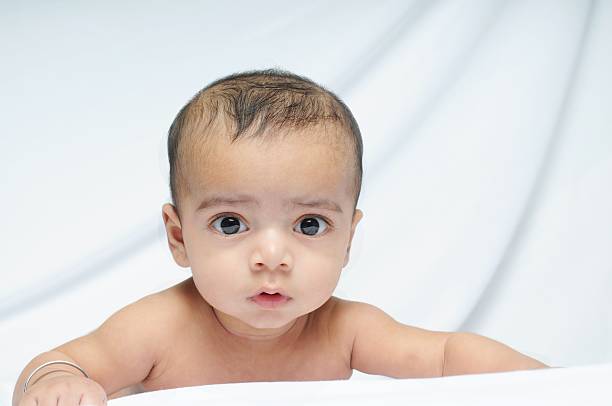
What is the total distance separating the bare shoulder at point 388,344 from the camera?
1564 mm

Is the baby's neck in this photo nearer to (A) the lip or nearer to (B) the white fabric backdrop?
(A) the lip

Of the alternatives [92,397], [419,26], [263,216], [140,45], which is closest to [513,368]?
[263,216]

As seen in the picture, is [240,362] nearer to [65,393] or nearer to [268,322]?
[268,322]

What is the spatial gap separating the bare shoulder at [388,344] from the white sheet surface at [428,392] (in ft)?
1.37

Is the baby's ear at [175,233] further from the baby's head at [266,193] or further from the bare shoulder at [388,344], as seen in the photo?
the bare shoulder at [388,344]

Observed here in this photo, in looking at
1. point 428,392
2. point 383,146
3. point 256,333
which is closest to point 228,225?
point 256,333

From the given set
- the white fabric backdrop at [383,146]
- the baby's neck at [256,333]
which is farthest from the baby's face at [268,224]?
the white fabric backdrop at [383,146]

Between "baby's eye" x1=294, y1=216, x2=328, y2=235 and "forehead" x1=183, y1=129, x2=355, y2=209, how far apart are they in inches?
1.5

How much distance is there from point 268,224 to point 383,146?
1.11 metres

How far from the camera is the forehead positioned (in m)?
1.33

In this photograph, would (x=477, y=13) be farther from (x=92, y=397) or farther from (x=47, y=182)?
(x=92, y=397)

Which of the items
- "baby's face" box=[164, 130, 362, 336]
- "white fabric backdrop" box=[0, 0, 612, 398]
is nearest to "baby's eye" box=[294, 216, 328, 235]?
"baby's face" box=[164, 130, 362, 336]

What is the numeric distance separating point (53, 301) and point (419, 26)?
1.12 metres

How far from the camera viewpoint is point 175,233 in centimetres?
151
